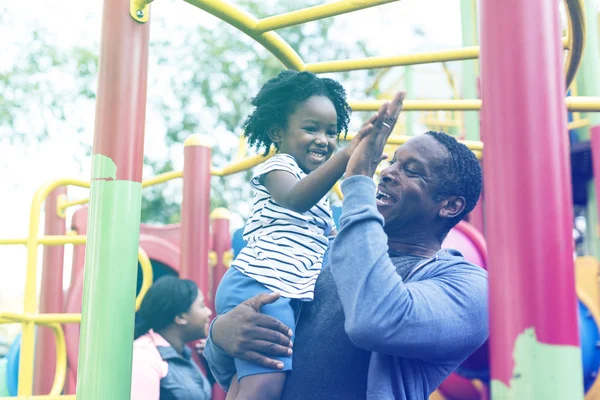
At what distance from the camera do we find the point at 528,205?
0.91m

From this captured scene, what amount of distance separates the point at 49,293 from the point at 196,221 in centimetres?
136

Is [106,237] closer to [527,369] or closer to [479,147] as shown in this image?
[527,369]

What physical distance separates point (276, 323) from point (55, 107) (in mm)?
10300

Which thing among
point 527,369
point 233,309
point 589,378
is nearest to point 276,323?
point 233,309

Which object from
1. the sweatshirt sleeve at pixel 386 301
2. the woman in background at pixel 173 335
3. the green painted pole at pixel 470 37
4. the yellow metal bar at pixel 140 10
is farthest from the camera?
the green painted pole at pixel 470 37

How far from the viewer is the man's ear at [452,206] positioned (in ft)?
4.98

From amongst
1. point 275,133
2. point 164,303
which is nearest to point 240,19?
point 275,133

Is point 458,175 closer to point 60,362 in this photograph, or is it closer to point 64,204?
point 60,362

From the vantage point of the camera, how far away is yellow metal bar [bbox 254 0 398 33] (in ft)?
4.56

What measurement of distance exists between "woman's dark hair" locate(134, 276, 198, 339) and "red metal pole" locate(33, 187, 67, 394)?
3.62 ft

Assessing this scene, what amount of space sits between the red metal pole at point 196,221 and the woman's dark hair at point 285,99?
1.74 metres

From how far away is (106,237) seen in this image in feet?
4.57

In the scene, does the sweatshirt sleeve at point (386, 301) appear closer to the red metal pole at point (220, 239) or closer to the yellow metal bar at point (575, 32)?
the yellow metal bar at point (575, 32)

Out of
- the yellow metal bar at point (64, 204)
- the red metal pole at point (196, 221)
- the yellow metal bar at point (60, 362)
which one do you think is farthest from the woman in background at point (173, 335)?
the yellow metal bar at point (64, 204)
